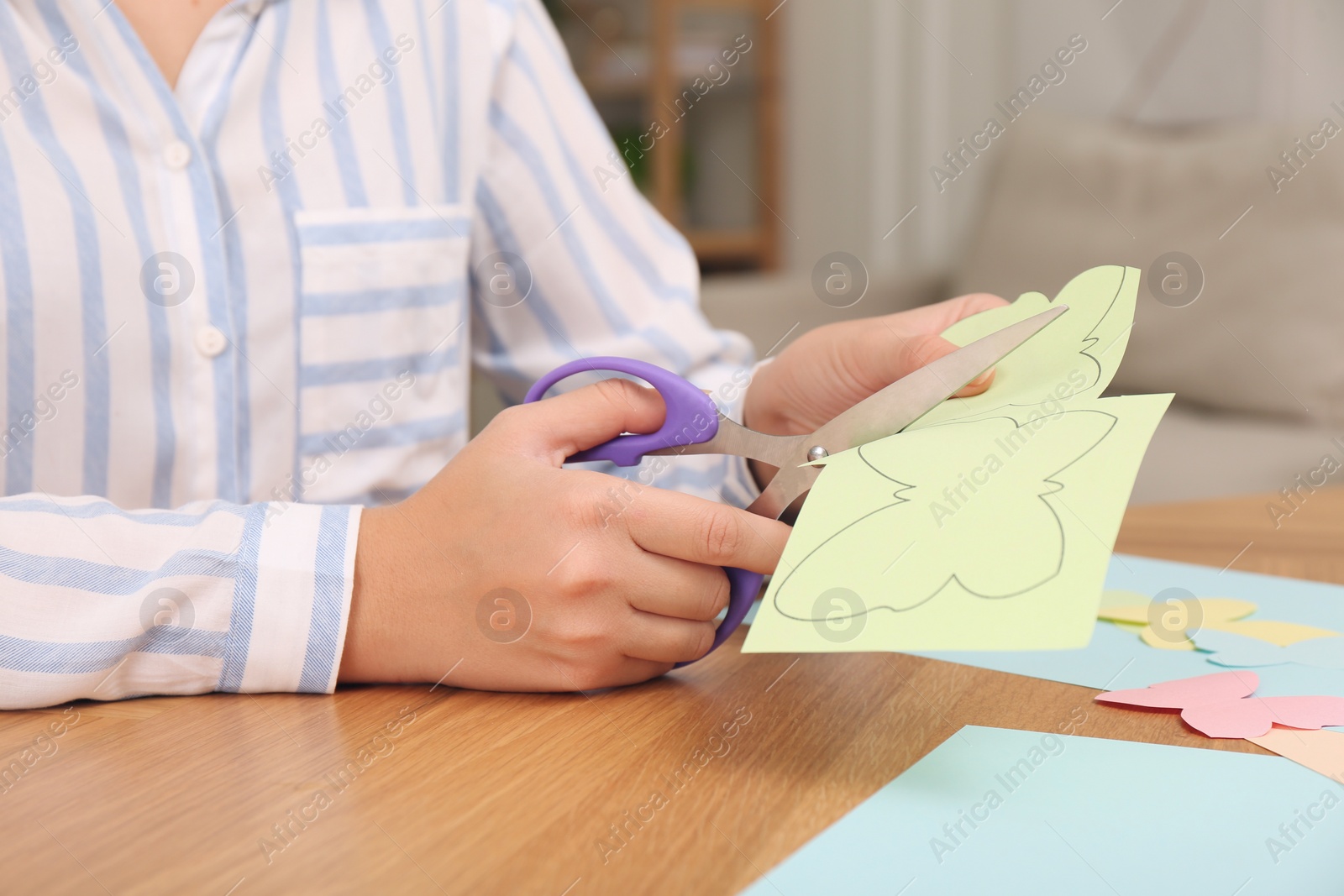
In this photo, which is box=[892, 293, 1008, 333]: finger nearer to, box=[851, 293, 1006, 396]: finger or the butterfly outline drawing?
box=[851, 293, 1006, 396]: finger

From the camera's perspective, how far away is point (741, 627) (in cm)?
51

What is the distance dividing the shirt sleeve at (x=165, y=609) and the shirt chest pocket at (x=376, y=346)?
0.26m

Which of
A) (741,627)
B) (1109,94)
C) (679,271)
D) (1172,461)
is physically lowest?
(1172,461)

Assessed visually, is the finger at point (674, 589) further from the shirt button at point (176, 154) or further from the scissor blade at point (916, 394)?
the shirt button at point (176, 154)

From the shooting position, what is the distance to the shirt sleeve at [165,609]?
0.41 meters

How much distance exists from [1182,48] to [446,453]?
1649mm

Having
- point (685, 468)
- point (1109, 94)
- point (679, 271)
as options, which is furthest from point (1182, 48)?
point (685, 468)

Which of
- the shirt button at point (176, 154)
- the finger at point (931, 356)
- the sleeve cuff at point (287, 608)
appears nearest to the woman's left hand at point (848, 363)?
the finger at point (931, 356)

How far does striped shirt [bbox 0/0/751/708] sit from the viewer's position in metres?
0.43

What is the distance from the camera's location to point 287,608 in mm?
425

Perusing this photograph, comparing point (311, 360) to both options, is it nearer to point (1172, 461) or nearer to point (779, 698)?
point (779, 698)

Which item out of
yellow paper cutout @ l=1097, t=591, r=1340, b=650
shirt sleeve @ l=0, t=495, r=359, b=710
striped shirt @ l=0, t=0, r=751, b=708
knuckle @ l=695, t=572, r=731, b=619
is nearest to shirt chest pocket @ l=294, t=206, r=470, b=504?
striped shirt @ l=0, t=0, r=751, b=708

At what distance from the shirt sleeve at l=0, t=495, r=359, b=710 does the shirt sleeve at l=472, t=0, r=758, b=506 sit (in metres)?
0.41

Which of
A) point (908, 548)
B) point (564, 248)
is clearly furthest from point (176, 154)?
point (908, 548)
